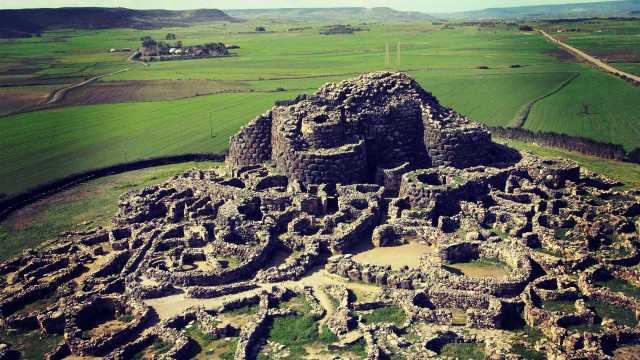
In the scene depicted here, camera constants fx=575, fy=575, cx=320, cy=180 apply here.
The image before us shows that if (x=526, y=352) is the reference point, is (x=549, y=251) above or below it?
above

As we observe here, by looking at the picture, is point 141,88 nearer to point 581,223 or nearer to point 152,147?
point 152,147

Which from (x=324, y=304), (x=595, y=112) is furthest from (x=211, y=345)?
(x=595, y=112)

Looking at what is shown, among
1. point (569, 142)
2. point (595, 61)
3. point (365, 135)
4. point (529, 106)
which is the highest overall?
point (595, 61)

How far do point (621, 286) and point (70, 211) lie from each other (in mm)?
44592

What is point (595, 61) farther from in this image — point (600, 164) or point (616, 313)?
point (616, 313)

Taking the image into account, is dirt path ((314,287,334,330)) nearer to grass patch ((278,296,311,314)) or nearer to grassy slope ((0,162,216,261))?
grass patch ((278,296,311,314))

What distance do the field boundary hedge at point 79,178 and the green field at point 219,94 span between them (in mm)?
1551

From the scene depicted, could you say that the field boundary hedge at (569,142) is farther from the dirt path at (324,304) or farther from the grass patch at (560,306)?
the dirt path at (324,304)

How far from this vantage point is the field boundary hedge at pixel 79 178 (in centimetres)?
5319

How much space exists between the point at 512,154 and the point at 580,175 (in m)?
6.34

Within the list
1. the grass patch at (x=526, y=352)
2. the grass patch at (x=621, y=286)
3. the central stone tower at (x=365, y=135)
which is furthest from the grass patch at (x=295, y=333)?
the central stone tower at (x=365, y=135)

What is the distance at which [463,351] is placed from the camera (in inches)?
1112

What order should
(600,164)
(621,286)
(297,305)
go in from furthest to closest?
1. (600,164)
2. (621,286)
3. (297,305)

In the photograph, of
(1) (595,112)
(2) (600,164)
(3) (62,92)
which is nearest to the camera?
(2) (600,164)
